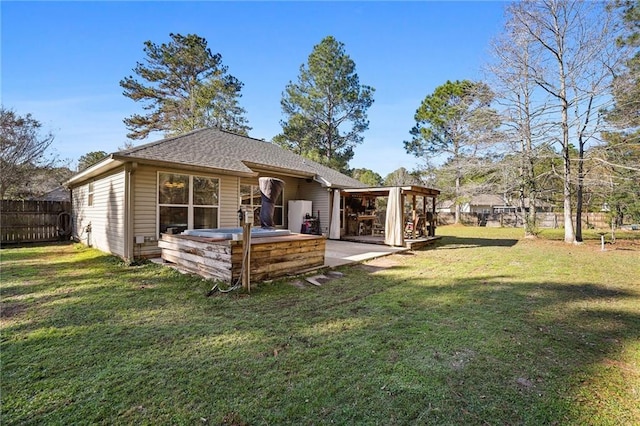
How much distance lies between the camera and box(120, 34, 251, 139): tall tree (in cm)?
2000

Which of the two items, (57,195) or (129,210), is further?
(57,195)

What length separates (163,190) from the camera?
735 centimetres

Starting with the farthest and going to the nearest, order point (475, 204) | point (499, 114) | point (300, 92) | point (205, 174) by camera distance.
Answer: point (475, 204), point (300, 92), point (499, 114), point (205, 174)

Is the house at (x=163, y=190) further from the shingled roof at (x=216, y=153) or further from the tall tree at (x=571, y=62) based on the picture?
the tall tree at (x=571, y=62)

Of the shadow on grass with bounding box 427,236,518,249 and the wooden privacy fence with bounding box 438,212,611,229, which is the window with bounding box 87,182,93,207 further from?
the wooden privacy fence with bounding box 438,212,611,229

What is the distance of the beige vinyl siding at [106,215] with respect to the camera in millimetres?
7246

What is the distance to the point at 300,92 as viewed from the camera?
77.8ft

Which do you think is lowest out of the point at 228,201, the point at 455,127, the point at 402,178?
the point at 228,201

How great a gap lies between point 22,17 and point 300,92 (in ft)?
61.3

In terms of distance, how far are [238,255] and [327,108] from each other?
20966 millimetres

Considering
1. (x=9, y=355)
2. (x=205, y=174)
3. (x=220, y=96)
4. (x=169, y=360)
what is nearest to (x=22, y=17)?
(x=205, y=174)

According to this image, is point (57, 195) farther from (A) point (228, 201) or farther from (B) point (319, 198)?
(B) point (319, 198)

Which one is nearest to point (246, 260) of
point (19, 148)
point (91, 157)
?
point (19, 148)

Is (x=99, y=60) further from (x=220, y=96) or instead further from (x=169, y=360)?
(x=169, y=360)
